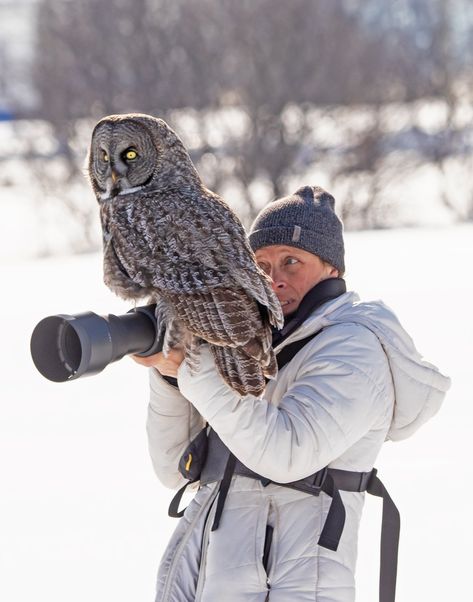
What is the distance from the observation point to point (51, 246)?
39.9ft

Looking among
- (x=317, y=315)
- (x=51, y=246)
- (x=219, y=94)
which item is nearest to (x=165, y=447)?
(x=317, y=315)

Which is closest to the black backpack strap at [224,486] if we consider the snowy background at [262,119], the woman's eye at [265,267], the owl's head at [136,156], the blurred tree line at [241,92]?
the woman's eye at [265,267]

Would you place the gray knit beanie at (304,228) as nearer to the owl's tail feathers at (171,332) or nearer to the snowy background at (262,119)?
the owl's tail feathers at (171,332)

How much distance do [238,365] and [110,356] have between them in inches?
9.2

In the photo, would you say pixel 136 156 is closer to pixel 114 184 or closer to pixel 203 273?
pixel 114 184

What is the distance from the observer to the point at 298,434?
5.70 feet

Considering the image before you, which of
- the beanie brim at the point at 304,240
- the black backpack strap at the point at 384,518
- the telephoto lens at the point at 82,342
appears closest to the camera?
the telephoto lens at the point at 82,342

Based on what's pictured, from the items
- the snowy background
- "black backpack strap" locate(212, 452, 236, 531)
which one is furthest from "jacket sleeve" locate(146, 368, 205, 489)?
the snowy background

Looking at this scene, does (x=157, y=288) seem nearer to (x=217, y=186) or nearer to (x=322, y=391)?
(x=322, y=391)

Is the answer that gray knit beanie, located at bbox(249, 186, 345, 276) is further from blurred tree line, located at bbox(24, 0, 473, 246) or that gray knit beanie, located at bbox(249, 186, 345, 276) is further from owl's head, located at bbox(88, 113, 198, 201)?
blurred tree line, located at bbox(24, 0, 473, 246)

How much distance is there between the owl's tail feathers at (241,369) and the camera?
5.52ft

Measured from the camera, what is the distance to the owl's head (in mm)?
2246

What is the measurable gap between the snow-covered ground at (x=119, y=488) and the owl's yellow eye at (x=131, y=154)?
1043 millimetres

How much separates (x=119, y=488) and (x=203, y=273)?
2380 mm
